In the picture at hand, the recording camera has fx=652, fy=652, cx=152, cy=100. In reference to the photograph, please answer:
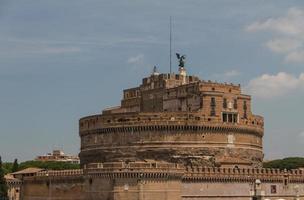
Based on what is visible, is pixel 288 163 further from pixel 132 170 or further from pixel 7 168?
pixel 132 170

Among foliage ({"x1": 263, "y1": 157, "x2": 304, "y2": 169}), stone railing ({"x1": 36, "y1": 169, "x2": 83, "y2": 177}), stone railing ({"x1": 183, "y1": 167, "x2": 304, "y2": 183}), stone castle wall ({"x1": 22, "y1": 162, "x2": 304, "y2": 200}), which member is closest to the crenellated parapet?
stone railing ({"x1": 183, "y1": 167, "x2": 304, "y2": 183})

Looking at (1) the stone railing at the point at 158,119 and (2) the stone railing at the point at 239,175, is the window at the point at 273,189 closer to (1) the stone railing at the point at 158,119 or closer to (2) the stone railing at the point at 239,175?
(2) the stone railing at the point at 239,175

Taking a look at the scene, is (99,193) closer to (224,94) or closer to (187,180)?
(187,180)

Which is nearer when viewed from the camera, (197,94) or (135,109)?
(197,94)

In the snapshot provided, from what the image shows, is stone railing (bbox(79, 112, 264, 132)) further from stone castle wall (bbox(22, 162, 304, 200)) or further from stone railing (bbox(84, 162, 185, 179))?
stone railing (bbox(84, 162, 185, 179))

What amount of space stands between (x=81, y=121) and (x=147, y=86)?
7.07m

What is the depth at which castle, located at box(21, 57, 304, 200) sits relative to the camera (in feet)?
166

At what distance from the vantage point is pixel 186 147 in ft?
179

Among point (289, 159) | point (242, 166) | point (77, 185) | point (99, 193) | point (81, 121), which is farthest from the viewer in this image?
point (289, 159)

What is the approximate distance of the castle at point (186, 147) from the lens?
50.7 meters

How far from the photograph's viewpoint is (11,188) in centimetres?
6500

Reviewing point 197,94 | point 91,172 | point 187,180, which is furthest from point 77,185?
point 197,94

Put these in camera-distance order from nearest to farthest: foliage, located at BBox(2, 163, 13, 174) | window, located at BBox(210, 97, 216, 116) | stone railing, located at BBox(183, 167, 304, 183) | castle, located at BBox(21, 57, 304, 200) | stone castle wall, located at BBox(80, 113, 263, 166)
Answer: stone railing, located at BBox(183, 167, 304, 183) → castle, located at BBox(21, 57, 304, 200) → stone castle wall, located at BBox(80, 113, 263, 166) → window, located at BBox(210, 97, 216, 116) → foliage, located at BBox(2, 163, 13, 174)

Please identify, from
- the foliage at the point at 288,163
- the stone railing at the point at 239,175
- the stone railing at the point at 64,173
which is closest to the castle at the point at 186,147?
the stone railing at the point at 239,175
